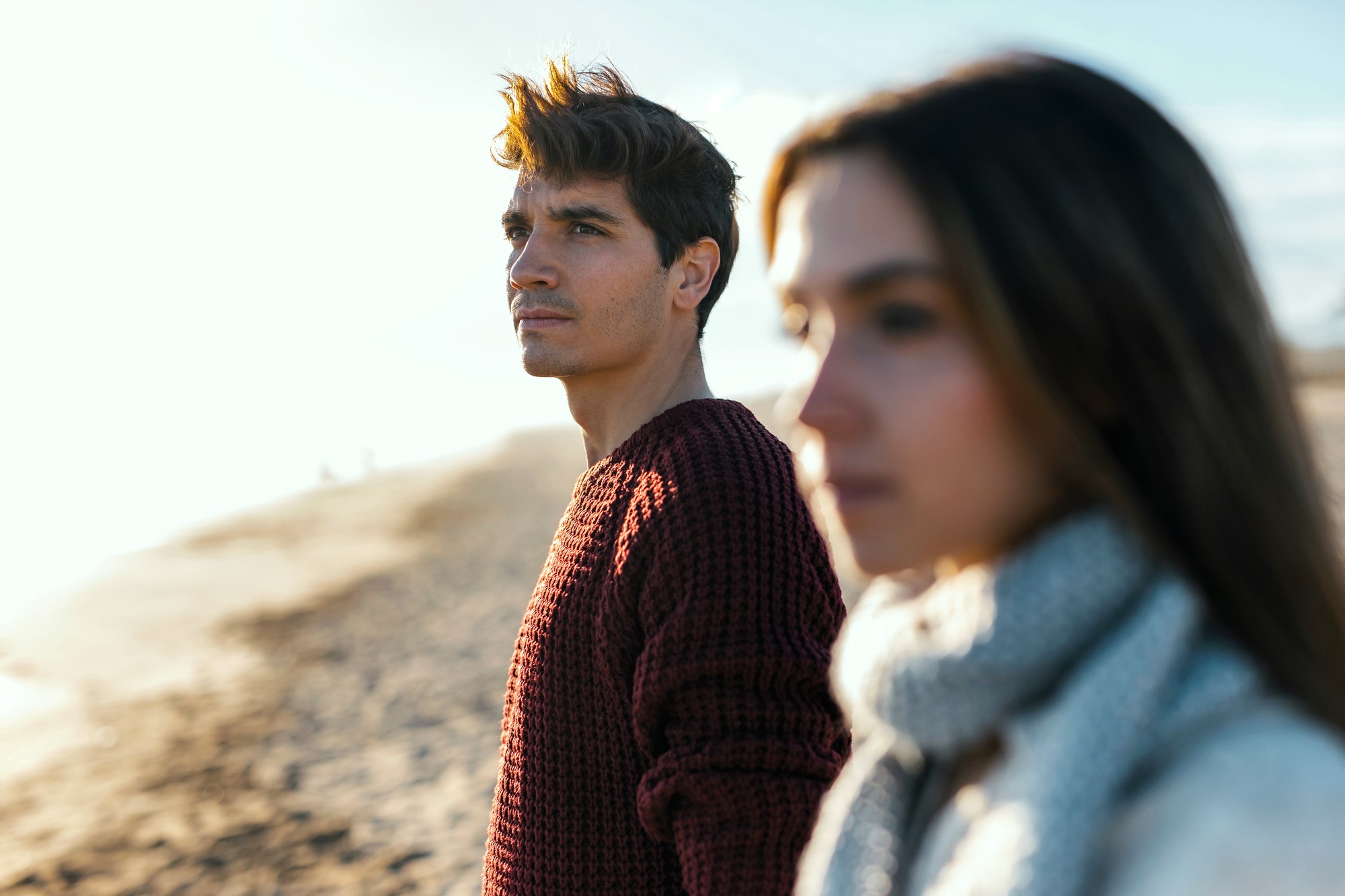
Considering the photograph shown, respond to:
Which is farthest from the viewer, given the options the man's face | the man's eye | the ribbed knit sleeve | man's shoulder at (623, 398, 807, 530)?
the man's face

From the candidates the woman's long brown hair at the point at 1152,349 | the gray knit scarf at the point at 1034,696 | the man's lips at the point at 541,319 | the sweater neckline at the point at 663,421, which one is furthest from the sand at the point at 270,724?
the man's lips at the point at 541,319

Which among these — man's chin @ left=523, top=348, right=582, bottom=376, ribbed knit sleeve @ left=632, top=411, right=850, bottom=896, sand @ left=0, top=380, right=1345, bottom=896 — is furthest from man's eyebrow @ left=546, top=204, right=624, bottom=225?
sand @ left=0, top=380, right=1345, bottom=896

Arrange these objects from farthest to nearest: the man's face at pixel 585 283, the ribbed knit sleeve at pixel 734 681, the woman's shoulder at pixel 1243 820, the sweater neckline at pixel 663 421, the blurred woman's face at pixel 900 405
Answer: the man's face at pixel 585 283 < the sweater neckline at pixel 663 421 < the ribbed knit sleeve at pixel 734 681 < the blurred woman's face at pixel 900 405 < the woman's shoulder at pixel 1243 820

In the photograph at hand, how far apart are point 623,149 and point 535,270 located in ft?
1.09

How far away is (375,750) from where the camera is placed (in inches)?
262

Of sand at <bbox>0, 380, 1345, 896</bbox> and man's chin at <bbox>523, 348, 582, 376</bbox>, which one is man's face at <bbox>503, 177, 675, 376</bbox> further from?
sand at <bbox>0, 380, 1345, 896</bbox>

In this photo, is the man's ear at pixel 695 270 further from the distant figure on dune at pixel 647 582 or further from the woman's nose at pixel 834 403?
the woman's nose at pixel 834 403

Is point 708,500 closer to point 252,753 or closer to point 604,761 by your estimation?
point 604,761

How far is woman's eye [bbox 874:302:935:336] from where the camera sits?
3.15ft

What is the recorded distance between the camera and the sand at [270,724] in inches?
205

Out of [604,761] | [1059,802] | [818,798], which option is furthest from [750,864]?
[1059,802]

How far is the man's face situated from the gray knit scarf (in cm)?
122

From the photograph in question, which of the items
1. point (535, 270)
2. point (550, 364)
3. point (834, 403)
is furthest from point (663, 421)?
point (834, 403)

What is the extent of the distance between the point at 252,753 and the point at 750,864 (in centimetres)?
616
